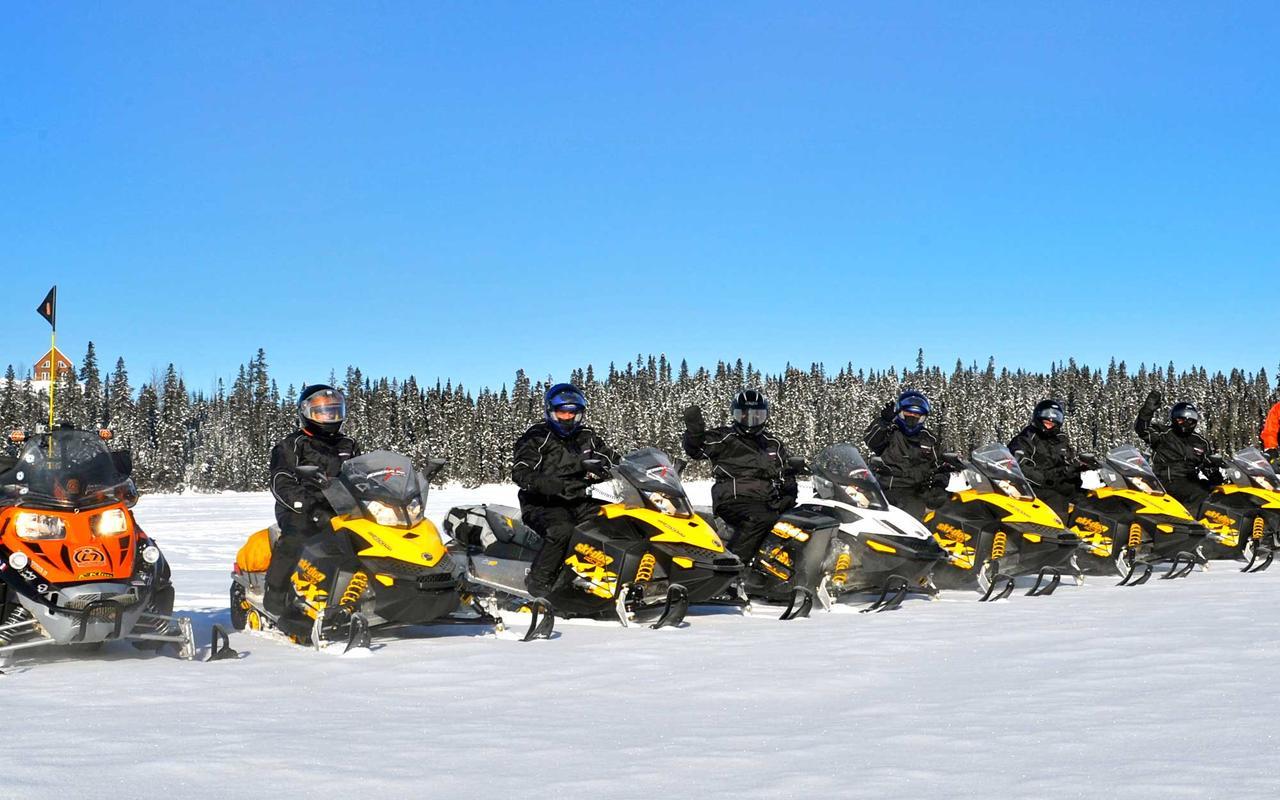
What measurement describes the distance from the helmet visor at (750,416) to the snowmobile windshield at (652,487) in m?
1.33

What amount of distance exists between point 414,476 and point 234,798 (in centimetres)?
422

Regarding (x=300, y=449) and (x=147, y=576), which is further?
(x=300, y=449)

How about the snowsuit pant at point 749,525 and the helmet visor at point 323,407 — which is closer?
the helmet visor at point 323,407

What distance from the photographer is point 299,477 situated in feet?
25.4

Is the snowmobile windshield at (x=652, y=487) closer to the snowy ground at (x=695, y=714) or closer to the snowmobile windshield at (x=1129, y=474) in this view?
the snowy ground at (x=695, y=714)

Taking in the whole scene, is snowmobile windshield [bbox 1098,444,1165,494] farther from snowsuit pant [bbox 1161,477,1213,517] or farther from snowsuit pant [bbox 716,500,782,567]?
snowsuit pant [bbox 716,500,782,567]

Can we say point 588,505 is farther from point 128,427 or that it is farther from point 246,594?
point 128,427

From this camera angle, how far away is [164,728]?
4820 millimetres

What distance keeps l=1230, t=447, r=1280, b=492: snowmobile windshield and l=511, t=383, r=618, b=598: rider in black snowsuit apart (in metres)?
8.73

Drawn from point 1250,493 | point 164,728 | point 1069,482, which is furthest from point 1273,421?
point 164,728

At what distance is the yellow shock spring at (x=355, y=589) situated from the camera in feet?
24.2

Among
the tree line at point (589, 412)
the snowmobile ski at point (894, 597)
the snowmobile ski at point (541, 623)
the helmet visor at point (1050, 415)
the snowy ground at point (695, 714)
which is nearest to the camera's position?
the snowy ground at point (695, 714)

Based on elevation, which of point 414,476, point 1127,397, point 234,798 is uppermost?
point 414,476

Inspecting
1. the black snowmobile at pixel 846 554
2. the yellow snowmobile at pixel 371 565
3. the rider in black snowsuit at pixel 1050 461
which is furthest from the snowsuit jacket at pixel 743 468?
the rider in black snowsuit at pixel 1050 461
